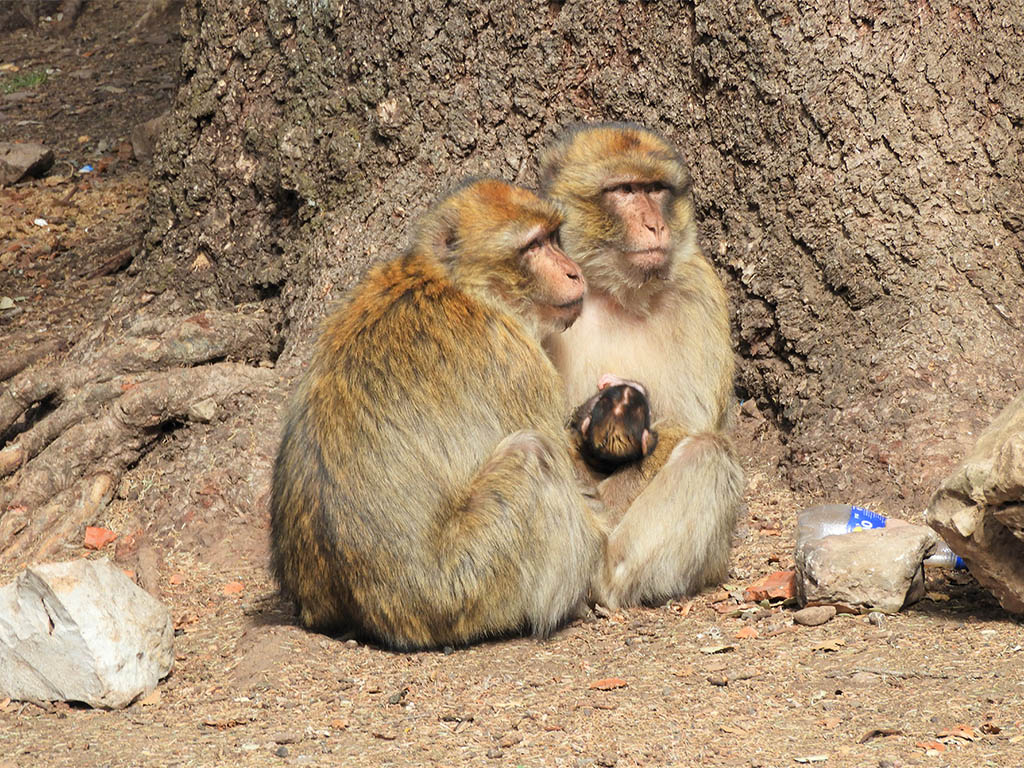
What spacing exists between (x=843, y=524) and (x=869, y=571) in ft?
1.90

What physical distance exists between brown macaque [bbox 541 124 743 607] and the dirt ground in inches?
9.0

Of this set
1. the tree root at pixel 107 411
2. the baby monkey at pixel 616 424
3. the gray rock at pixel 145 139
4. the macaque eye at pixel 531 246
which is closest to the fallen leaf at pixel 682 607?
the baby monkey at pixel 616 424

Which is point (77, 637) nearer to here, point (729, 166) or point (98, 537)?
point (98, 537)

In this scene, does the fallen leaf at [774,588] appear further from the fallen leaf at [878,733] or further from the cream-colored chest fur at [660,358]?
the fallen leaf at [878,733]

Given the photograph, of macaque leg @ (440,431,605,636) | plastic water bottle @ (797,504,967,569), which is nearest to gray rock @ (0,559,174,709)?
macaque leg @ (440,431,605,636)

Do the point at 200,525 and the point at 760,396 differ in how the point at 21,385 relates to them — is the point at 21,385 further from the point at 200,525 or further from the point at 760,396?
the point at 760,396

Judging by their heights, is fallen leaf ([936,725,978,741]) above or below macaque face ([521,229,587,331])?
below

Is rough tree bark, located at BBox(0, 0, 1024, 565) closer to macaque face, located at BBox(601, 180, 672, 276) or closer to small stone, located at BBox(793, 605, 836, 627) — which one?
macaque face, located at BBox(601, 180, 672, 276)

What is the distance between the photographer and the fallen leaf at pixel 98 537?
5242mm

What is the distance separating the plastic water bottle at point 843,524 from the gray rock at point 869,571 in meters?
0.23

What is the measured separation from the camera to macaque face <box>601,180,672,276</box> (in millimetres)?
4312

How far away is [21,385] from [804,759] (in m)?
4.07

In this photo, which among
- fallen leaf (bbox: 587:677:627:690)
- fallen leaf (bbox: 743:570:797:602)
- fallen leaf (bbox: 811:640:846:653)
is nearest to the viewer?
fallen leaf (bbox: 587:677:627:690)

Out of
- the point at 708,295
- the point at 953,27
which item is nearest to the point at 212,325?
the point at 708,295
